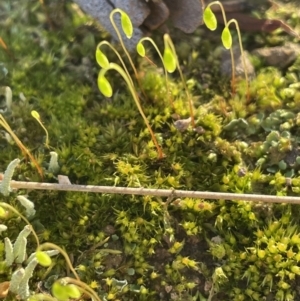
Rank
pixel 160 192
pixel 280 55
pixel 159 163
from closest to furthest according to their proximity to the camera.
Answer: pixel 160 192, pixel 159 163, pixel 280 55

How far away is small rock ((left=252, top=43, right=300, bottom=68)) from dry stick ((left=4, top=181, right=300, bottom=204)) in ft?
2.52

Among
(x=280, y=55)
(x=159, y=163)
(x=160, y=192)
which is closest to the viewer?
(x=160, y=192)

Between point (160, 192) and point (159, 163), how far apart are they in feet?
0.59

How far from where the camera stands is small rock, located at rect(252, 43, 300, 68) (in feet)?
8.33

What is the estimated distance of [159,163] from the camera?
2.28 m

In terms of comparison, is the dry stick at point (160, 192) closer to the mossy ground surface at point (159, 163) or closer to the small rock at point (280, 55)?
the mossy ground surface at point (159, 163)

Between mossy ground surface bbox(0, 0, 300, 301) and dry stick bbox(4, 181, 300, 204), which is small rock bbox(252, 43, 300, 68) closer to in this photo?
mossy ground surface bbox(0, 0, 300, 301)

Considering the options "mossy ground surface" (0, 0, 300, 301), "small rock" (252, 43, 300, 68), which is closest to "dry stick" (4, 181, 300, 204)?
"mossy ground surface" (0, 0, 300, 301)

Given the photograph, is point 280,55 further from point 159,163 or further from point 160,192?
point 160,192

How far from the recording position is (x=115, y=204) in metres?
2.20

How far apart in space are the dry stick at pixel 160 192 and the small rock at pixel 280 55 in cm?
77

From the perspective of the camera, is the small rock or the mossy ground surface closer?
the mossy ground surface

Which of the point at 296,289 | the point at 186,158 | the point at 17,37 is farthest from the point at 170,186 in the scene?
the point at 17,37

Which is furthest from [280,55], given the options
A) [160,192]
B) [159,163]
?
[160,192]
